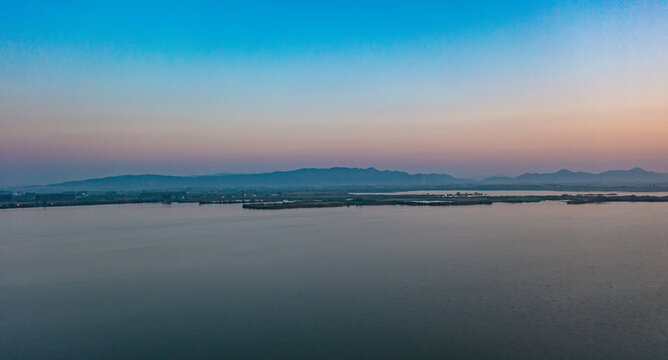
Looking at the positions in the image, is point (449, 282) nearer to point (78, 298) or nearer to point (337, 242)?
point (337, 242)

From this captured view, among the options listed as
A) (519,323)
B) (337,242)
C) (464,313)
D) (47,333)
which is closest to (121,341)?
(47,333)

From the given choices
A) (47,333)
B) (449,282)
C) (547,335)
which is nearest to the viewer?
(547,335)

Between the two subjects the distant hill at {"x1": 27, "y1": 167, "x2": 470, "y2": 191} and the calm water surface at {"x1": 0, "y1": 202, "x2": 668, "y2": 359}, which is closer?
the calm water surface at {"x1": 0, "y1": 202, "x2": 668, "y2": 359}

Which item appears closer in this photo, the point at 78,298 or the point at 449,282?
the point at 78,298

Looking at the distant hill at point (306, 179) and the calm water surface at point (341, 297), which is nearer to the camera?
the calm water surface at point (341, 297)

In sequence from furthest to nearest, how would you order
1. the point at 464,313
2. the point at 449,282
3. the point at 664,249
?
the point at 664,249, the point at 449,282, the point at 464,313

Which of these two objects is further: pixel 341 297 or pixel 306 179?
pixel 306 179
